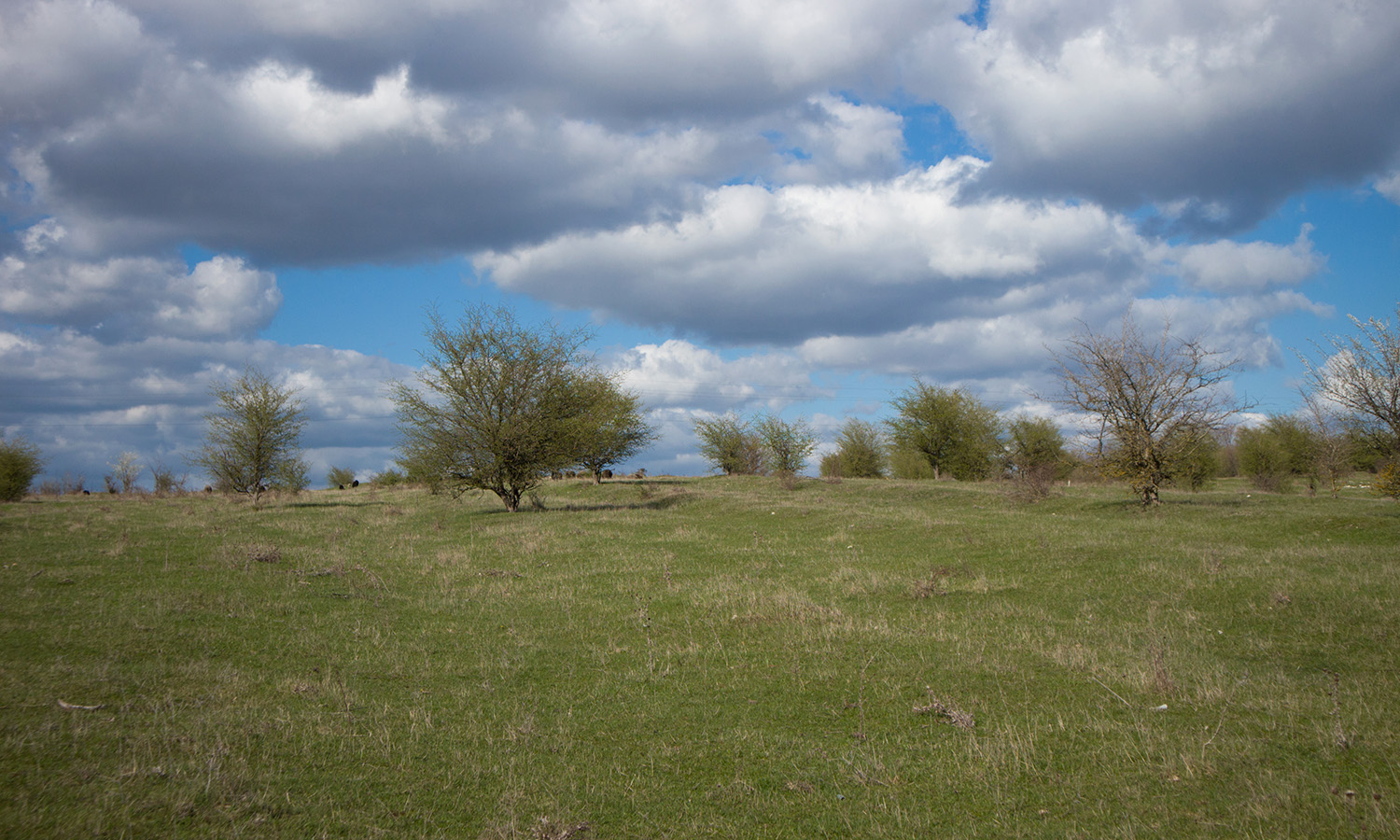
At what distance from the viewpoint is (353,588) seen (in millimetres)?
15234

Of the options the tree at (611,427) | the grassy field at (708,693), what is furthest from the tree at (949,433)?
the grassy field at (708,693)

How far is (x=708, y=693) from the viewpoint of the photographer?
9.27 metres

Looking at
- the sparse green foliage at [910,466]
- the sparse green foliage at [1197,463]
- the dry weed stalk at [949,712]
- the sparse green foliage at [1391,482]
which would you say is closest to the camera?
the dry weed stalk at [949,712]

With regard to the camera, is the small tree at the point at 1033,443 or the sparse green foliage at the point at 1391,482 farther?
the small tree at the point at 1033,443

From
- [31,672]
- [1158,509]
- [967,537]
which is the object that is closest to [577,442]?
[967,537]

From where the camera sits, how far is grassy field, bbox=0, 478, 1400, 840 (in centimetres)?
605

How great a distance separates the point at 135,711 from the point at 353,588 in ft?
25.4

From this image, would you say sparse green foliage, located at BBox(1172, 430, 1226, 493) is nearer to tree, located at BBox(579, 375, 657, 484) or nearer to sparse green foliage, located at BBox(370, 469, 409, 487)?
tree, located at BBox(579, 375, 657, 484)

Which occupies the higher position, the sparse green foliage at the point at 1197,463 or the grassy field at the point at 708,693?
the sparse green foliage at the point at 1197,463

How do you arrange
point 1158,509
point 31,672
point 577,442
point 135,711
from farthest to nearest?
point 577,442
point 1158,509
point 31,672
point 135,711

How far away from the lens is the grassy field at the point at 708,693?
6047 mm

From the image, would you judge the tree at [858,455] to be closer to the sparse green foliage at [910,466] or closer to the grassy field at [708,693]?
the sparse green foliage at [910,466]

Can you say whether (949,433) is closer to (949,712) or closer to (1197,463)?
(1197,463)

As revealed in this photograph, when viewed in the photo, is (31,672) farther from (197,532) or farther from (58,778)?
(197,532)
